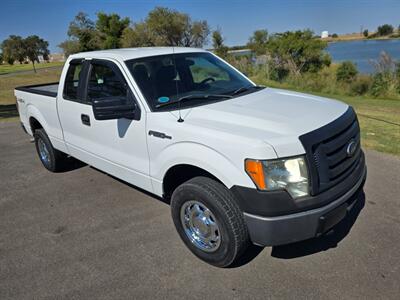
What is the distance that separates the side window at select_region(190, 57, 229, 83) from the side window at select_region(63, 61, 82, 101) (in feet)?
4.90

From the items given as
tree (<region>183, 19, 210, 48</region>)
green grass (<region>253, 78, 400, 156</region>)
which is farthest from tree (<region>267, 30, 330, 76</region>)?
green grass (<region>253, 78, 400, 156</region>)

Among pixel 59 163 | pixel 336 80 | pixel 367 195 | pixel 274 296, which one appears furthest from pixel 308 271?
pixel 336 80

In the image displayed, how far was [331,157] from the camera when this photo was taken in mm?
2627

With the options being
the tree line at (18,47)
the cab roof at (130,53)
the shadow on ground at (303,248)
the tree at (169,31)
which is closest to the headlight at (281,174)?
the shadow on ground at (303,248)

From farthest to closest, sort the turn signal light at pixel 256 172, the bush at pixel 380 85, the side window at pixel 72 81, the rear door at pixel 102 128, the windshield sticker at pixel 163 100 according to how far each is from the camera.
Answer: the bush at pixel 380 85
the side window at pixel 72 81
the rear door at pixel 102 128
the windshield sticker at pixel 163 100
the turn signal light at pixel 256 172

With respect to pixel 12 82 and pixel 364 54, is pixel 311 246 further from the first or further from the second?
pixel 364 54

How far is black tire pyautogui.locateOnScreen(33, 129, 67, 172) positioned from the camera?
5305 millimetres

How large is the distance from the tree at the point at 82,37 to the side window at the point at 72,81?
42.1 m

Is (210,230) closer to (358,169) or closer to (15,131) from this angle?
(358,169)

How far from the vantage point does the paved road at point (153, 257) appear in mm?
2738

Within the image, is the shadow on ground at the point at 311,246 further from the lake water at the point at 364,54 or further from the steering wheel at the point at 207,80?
the lake water at the point at 364,54

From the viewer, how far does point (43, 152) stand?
568 centimetres

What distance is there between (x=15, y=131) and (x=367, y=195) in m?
8.53

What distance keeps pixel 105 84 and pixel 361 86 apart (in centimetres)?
1433
